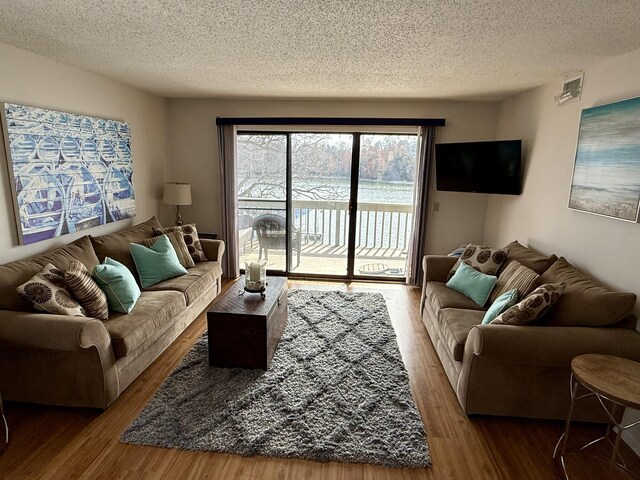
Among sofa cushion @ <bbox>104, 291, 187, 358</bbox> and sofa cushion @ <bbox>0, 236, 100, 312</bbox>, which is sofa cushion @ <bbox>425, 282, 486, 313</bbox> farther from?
sofa cushion @ <bbox>0, 236, 100, 312</bbox>

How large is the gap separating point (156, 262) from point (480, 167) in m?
3.50

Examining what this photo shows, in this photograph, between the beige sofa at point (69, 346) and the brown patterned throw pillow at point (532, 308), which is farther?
the brown patterned throw pillow at point (532, 308)

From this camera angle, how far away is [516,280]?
113 inches

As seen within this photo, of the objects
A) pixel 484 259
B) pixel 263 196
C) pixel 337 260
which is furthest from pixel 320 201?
pixel 484 259

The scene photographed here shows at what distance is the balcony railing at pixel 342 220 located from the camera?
495 cm

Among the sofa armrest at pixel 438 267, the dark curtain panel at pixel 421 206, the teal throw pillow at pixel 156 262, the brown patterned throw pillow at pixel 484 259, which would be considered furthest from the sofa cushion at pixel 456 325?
the teal throw pillow at pixel 156 262

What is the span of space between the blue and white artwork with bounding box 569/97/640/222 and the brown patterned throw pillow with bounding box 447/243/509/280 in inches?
29.2

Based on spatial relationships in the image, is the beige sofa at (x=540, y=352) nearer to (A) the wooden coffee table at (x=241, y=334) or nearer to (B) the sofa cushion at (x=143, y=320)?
(A) the wooden coffee table at (x=241, y=334)

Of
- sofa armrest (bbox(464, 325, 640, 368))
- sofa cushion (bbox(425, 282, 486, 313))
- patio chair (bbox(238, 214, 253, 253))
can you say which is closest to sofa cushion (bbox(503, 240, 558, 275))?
sofa cushion (bbox(425, 282, 486, 313))

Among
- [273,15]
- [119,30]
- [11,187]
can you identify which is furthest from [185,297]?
[273,15]

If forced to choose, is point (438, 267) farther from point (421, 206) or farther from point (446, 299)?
point (421, 206)

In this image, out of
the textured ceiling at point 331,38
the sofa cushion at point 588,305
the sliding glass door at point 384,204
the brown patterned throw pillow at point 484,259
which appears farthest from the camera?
the sliding glass door at point 384,204

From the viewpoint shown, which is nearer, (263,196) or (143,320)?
(143,320)

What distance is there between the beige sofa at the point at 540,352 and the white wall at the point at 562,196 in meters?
0.21
